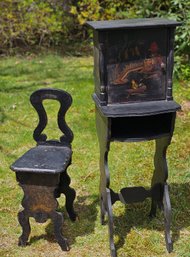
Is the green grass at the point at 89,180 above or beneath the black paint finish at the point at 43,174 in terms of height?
beneath

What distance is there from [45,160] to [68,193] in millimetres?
512

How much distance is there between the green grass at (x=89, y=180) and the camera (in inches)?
134

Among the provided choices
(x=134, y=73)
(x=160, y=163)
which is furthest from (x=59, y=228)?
(x=134, y=73)

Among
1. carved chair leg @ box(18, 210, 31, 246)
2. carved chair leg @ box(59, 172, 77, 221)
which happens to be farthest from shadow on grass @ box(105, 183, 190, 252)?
carved chair leg @ box(18, 210, 31, 246)

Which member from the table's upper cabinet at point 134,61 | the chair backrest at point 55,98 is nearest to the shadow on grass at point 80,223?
the chair backrest at point 55,98

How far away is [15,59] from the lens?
878cm

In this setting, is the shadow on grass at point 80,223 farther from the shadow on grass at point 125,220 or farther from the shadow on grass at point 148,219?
the shadow on grass at point 148,219

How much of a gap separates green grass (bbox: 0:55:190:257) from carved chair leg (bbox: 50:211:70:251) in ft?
0.20

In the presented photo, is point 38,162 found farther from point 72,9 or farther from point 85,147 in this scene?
point 72,9

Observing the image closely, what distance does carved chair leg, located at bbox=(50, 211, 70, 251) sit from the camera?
10.6 feet

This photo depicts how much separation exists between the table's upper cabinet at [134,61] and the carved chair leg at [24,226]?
1.08 metres

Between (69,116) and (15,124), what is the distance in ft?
2.49

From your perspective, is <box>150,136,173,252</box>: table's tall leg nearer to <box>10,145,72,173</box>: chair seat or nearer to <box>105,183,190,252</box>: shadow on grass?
<box>105,183,190,252</box>: shadow on grass

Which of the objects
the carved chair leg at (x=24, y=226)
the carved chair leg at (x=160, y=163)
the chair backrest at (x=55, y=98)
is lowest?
the carved chair leg at (x=24, y=226)
